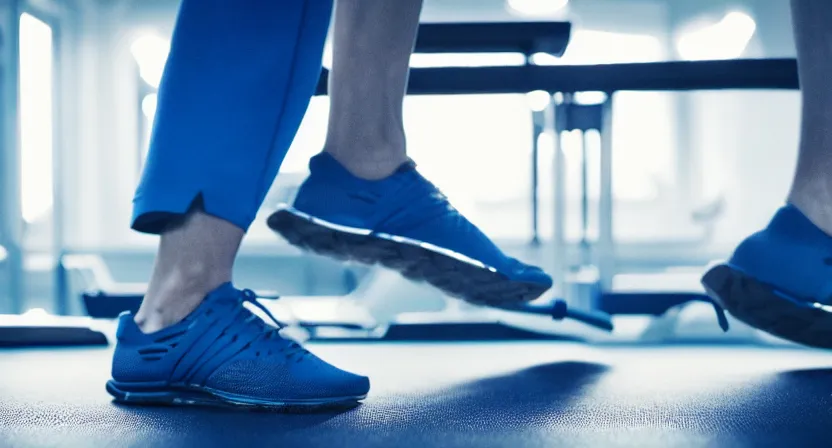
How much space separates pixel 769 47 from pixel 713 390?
4.41 meters

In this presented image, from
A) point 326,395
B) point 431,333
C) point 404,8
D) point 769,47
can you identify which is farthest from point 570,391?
point 769,47

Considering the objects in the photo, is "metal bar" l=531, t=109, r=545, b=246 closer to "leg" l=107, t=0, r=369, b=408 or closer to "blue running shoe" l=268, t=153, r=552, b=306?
"blue running shoe" l=268, t=153, r=552, b=306

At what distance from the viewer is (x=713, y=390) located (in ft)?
2.96

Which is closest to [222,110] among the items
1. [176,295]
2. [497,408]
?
[176,295]

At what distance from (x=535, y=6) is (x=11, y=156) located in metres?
3.37

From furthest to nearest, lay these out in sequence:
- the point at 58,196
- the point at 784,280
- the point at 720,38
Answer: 1. the point at 720,38
2. the point at 58,196
3. the point at 784,280

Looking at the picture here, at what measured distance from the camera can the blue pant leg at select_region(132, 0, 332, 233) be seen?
71 cm

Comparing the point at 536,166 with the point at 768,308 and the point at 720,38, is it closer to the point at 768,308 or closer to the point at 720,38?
the point at 768,308

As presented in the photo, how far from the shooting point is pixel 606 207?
1.85m

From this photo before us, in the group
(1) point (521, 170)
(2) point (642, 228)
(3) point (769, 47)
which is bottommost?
(2) point (642, 228)

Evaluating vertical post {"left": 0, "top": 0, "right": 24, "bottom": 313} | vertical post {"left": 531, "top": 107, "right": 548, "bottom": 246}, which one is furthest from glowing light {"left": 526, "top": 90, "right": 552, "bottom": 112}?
vertical post {"left": 0, "top": 0, "right": 24, "bottom": 313}

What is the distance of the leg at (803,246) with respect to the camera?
958 millimetres

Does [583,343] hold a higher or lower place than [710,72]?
lower

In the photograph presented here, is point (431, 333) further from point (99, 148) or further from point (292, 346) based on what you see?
point (99, 148)
